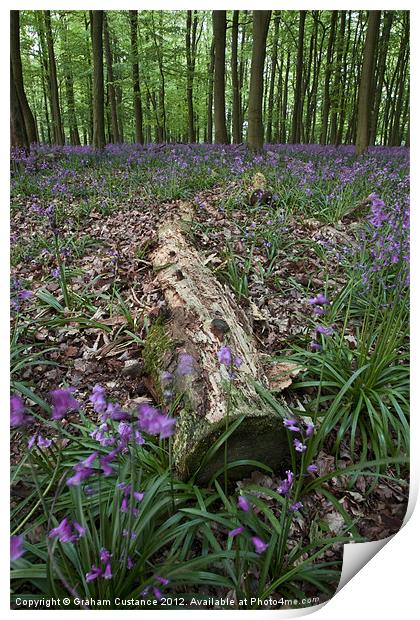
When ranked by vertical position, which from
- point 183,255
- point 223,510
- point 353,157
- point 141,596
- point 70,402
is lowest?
point 141,596

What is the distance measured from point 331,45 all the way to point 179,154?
1.11m

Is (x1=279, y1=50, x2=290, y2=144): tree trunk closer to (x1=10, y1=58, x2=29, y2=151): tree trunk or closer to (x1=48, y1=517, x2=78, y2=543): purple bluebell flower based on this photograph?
(x1=10, y1=58, x2=29, y2=151): tree trunk

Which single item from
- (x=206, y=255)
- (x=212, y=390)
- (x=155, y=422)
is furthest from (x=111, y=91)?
(x=155, y=422)

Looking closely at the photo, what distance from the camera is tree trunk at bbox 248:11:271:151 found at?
6.07ft

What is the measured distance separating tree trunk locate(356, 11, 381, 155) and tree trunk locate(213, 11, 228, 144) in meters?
0.73

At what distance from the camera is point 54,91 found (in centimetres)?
227

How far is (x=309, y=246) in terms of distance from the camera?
2.49 meters

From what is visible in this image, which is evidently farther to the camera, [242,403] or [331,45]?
[331,45]

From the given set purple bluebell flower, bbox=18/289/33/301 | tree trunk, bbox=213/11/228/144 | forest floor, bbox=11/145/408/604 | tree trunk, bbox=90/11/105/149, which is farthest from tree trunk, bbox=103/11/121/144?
purple bluebell flower, bbox=18/289/33/301

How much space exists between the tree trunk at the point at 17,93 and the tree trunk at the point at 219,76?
34.9 inches

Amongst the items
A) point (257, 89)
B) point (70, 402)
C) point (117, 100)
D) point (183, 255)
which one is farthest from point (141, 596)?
point (257, 89)

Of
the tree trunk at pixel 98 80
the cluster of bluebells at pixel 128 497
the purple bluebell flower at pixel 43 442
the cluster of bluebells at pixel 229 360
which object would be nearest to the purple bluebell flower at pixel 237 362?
the cluster of bluebells at pixel 229 360

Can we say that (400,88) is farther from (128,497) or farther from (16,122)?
(128,497)
